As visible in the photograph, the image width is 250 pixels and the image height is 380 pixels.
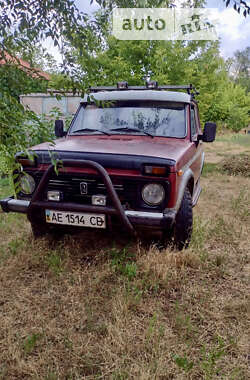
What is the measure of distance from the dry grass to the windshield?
4.22ft

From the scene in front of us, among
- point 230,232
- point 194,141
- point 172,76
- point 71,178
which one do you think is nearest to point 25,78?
point 71,178

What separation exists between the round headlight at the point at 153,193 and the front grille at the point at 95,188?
1.6 inches

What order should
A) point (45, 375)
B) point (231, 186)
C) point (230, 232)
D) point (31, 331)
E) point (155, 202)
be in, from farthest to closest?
point (231, 186) → point (230, 232) → point (155, 202) → point (31, 331) → point (45, 375)

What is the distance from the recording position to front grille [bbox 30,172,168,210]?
308cm

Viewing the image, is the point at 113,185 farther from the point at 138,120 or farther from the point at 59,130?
the point at 59,130

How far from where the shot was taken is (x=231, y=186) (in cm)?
736

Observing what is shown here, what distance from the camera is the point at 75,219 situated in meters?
3.14

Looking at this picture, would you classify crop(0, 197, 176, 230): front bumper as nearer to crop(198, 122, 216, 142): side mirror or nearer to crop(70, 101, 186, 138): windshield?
crop(70, 101, 186, 138): windshield

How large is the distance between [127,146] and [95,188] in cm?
55

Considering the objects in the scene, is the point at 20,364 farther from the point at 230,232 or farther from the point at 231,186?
the point at 231,186

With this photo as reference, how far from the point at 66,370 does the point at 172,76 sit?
7548 millimetres

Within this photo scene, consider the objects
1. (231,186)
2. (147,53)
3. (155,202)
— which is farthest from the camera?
(147,53)

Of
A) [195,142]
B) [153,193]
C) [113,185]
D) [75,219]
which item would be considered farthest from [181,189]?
[195,142]

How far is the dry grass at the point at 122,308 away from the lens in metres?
2.06
